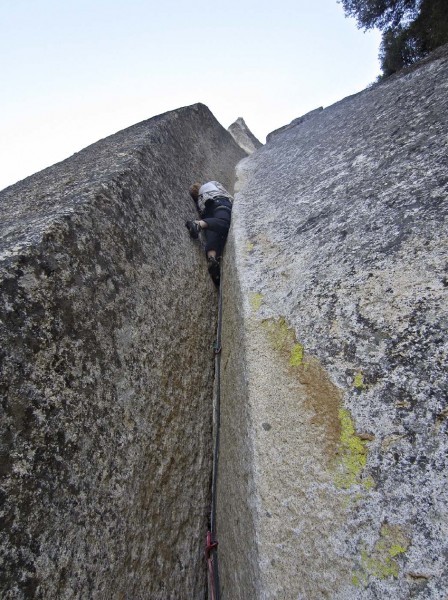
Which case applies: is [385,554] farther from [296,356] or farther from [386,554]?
[296,356]

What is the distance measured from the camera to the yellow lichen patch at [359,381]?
185 cm

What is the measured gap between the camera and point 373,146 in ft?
12.4

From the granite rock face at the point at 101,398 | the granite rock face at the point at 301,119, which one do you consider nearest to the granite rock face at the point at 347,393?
the granite rock face at the point at 101,398

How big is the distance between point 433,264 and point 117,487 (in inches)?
92.2

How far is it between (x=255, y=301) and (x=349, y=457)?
1.50 m

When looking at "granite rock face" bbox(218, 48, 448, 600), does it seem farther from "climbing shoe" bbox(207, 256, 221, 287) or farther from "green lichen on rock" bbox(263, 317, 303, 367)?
"climbing shoe" bbox(207, 256, 221, 287)

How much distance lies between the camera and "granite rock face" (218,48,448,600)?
1465 millimetres

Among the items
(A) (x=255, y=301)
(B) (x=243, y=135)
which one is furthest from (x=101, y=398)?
(B) (x=243, y=135)

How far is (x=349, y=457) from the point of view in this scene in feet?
5.63

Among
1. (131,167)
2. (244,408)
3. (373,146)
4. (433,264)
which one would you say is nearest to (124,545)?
(244,408)

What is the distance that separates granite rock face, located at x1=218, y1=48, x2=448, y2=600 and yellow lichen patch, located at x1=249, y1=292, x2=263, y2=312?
0.5 inches

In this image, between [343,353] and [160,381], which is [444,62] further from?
[160,381]

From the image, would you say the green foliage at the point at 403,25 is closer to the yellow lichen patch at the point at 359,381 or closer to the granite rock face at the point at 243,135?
the granite rock face at the point at 243,135

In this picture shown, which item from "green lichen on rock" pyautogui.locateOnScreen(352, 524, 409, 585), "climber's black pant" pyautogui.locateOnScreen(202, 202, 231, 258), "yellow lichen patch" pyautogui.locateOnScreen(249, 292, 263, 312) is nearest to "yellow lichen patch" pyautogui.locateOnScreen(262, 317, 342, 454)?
"yellow lichen patch" pyautogui.locateOnScreen(249, 292, 263, 312)
